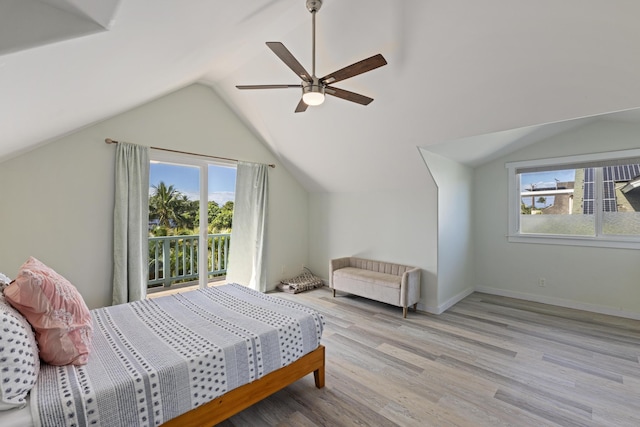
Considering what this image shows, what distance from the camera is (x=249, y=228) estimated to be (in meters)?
4.51

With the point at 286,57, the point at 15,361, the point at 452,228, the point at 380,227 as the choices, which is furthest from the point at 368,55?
the point at 15,361

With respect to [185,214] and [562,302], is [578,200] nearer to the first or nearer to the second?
[562,302]

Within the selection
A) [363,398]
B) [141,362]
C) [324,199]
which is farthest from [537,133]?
[141,362]

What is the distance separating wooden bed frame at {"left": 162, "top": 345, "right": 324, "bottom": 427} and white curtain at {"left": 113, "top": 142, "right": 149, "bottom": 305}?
225cm

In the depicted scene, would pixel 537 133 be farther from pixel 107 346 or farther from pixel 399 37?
pixel 107 346

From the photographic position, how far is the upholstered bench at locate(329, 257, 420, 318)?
3.63 meters

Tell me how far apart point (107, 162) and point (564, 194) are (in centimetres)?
612

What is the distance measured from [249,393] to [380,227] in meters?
3.10

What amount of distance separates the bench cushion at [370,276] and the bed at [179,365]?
175cm

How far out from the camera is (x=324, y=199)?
16.9ft

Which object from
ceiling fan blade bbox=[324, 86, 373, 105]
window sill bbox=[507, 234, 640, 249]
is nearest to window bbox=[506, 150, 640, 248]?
window sill bbox=[507, 234, 640, 249]

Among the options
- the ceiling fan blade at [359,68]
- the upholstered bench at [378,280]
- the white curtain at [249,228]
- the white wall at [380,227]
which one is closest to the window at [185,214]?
the white curtain at [249,228]

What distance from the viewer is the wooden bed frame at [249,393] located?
154 centimetres

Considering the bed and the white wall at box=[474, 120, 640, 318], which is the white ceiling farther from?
the bed
